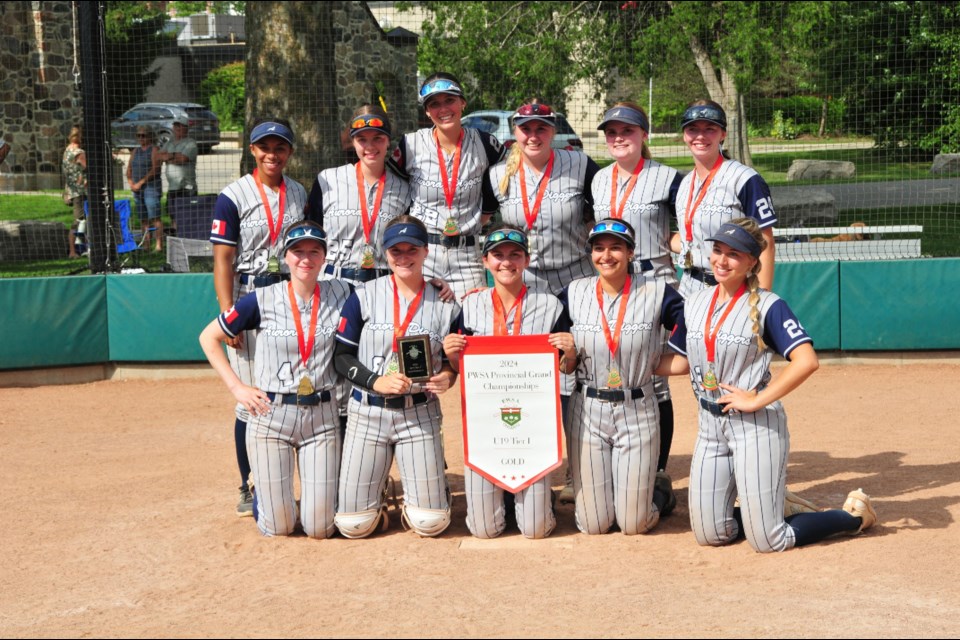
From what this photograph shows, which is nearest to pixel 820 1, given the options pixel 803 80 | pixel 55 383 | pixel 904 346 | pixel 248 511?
pixel 803 80

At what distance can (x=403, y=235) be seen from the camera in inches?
207

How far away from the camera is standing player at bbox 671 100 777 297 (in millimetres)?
5543

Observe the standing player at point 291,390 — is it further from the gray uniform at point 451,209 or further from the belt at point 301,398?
the gray uniform at point 451,209

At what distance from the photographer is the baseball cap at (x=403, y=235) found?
17.3 feet

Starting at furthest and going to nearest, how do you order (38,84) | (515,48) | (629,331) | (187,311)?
(38,84) < (515,48) < (187,311) < (629,331)

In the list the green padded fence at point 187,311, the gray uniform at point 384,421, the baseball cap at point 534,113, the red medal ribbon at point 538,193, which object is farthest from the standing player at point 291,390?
the green padded fence at point 187,311

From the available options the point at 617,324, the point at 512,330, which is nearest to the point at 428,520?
the point at 512,330

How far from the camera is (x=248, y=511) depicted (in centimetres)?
592

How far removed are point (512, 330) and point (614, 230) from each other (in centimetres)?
70

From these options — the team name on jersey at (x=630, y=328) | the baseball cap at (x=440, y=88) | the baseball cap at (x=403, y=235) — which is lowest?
the team name on jersey at (x=630, y=328)

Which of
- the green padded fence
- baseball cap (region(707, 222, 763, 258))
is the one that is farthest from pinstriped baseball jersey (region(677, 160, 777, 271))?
the green padded fence

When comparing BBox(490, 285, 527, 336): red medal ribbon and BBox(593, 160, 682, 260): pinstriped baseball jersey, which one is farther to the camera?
BBox(593, 160, 682, 260): pinstriped baseball jersey

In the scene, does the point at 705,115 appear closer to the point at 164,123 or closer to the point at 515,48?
the point at 515,48

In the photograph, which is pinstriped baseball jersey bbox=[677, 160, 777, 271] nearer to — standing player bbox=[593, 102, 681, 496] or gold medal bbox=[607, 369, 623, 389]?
standing player bbox=[593, 102, 681, 496]
